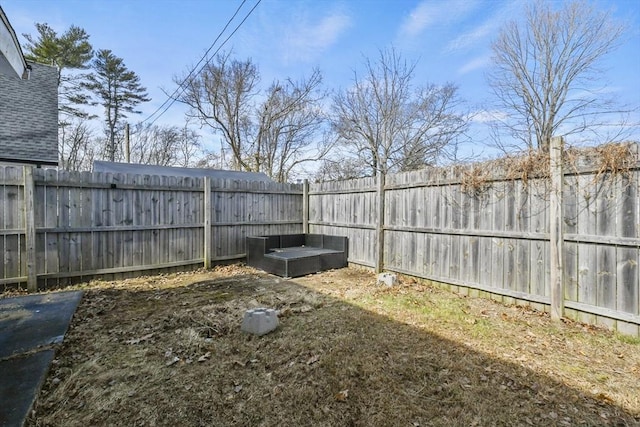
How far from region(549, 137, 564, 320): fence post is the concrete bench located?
3.77 m

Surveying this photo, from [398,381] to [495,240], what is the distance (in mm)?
2857

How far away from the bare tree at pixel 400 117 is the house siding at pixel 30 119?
33.9 ft

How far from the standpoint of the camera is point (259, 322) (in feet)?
10.2

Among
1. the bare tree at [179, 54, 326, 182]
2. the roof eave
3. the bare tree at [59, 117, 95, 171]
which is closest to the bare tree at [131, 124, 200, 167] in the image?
the bare tree at [59, 117, 95, 171]

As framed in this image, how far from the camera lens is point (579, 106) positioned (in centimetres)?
→ 1084

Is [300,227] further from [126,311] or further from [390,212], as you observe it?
[126,311]

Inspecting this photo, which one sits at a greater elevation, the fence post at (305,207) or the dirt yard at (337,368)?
the fence post at (305,207)

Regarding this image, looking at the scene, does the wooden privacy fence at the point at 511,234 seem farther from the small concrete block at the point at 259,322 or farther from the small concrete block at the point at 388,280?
the small concrete block at the point at 259,322

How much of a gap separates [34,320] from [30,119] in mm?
7272

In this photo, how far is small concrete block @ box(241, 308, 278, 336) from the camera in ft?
10.2

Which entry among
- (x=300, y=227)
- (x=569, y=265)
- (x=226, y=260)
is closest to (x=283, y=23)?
(x=300, y=227)

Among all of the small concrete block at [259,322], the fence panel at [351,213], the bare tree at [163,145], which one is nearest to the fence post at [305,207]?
the fence panel at [351,213]

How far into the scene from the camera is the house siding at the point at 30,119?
22.2 feet

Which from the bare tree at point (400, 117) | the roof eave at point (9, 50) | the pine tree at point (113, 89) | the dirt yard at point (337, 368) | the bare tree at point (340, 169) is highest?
the pine tree at point (113, 89)
